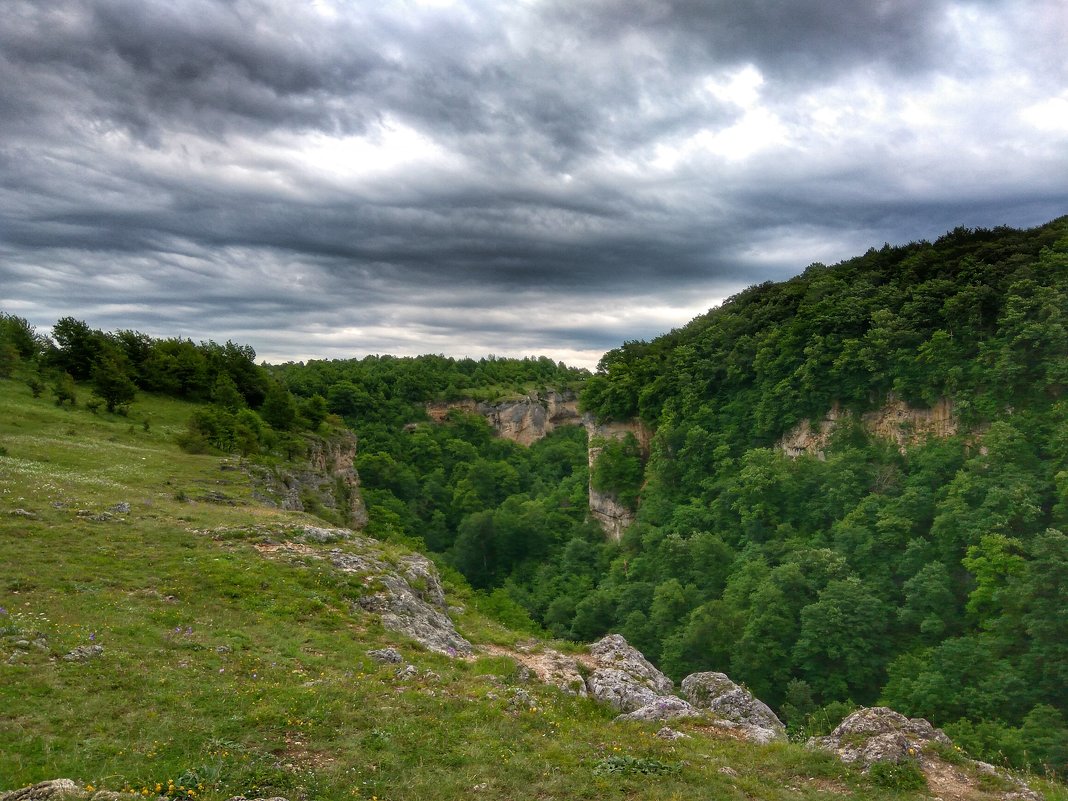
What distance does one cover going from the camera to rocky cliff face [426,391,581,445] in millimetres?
99000

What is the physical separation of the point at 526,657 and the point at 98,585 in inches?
434

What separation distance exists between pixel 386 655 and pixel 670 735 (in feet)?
21.7

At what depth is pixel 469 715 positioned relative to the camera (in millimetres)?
11273

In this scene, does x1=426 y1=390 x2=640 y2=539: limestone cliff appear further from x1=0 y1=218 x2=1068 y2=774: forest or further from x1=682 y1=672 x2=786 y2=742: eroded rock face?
x1=682 y1=672 x2=786 y2=742: eroded rock face

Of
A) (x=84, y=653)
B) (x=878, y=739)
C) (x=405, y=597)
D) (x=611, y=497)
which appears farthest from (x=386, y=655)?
(x=611, y=497)

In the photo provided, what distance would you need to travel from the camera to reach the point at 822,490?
37281 millimetres

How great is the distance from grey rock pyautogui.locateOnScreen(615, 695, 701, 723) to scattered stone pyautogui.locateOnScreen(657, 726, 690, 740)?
0.77m

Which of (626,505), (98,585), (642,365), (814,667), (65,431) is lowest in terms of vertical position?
(814,667)

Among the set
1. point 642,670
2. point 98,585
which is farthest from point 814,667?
point 98,585

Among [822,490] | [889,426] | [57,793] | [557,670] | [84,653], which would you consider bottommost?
[557,670]

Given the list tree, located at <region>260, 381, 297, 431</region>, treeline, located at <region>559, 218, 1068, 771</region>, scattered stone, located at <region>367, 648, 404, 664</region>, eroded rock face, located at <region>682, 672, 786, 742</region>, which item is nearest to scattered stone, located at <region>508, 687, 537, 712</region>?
scattered stone, located at <region>367, 648, 404, 664</region>

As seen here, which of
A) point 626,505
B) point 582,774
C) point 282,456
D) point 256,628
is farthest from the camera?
point 626,505

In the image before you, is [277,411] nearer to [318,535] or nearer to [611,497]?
[318,535]

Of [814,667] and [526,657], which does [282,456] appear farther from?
[814,667]
